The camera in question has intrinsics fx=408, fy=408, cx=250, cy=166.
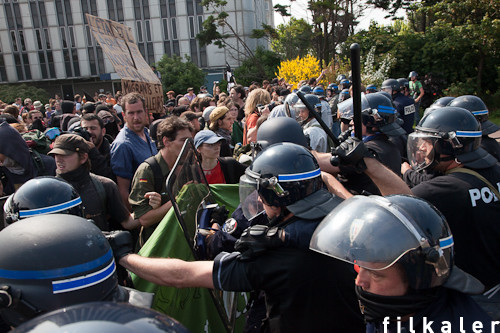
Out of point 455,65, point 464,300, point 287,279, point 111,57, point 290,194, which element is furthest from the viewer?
point 455,65

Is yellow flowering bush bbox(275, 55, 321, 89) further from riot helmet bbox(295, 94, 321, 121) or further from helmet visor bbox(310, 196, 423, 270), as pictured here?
helmet visor bbox(310, 196, 423, 270)

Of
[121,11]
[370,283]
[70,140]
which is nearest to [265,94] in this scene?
[70,140]

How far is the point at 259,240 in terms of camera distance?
1.99 meters

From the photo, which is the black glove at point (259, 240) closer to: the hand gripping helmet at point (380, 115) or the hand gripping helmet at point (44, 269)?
the hand gripping helmet at point (44, 269)

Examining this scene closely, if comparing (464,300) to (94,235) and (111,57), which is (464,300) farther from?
(111,57)

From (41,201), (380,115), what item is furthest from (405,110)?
(41,201)

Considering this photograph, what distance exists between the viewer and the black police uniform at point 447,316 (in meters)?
1.54

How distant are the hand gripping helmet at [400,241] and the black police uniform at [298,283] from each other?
289 mm

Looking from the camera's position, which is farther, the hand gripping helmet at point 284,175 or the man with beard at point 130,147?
the man with beard at point 130,147

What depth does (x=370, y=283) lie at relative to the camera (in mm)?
1729

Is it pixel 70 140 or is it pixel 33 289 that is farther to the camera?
pixel 70 140

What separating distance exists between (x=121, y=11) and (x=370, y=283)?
48.9 meters

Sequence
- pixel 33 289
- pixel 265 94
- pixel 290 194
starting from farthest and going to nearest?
1. pixel 265 94
2. pixel 290 194
3. pixel 33 289

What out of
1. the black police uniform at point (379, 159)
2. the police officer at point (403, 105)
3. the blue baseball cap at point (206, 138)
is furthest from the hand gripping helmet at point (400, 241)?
the police officer at point (403, 105)
